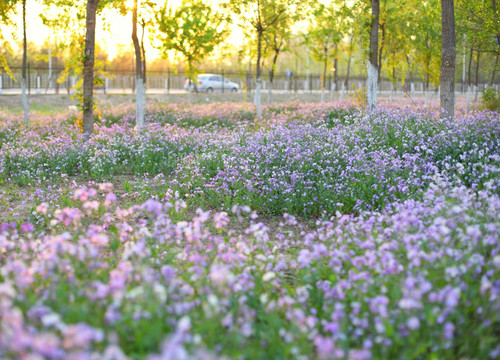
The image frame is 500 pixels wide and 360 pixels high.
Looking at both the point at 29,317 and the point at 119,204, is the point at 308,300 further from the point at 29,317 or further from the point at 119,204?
the point at 119,204


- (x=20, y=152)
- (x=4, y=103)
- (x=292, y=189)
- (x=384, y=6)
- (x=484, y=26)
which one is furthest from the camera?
(x=4, y=103)

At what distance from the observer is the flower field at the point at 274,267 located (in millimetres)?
3031

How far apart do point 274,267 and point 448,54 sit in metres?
8.27

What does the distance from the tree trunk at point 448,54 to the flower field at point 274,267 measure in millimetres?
1709

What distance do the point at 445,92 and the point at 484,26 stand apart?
19.7 feet

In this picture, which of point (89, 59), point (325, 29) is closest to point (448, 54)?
point (89, 59)

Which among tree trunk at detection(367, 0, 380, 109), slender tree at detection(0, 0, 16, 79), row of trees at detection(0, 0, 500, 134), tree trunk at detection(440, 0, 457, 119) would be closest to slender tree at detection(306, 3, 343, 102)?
row of trees at detection(0, 0, 500, 134)

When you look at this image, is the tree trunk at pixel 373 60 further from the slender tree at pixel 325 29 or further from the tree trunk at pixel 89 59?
the tree trunk at pixel 89 59

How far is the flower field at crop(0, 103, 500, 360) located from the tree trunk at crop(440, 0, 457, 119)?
1709 millimetres

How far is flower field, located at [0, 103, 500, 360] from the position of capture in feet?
9.95

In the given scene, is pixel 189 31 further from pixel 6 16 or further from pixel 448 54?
pixel 448 54

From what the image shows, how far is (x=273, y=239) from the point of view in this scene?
6871 mm

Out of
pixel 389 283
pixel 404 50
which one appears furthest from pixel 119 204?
pixel 404 50

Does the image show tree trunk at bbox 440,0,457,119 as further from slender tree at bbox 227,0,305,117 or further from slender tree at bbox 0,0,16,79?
slender tree at bbox 0,0,16,79
